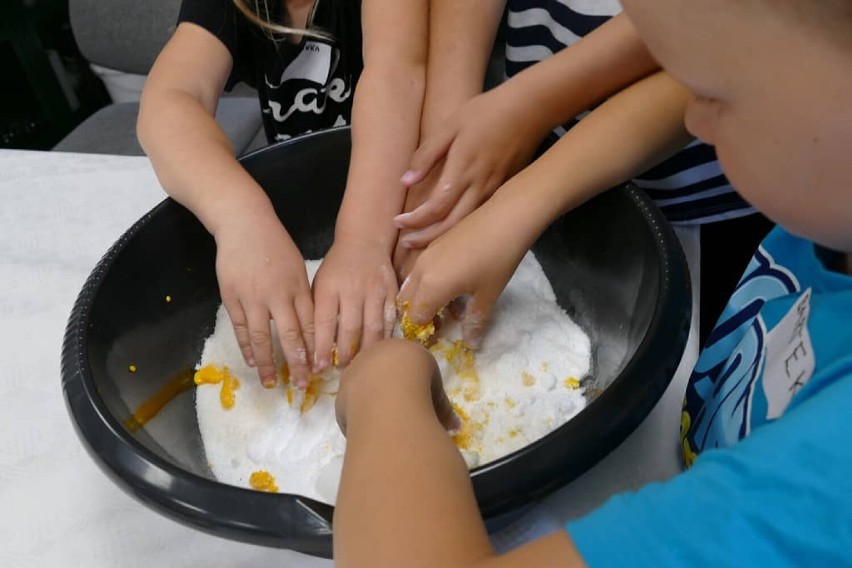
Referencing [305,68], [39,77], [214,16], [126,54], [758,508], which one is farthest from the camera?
[39,77]

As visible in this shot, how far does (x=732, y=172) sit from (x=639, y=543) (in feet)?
0.60

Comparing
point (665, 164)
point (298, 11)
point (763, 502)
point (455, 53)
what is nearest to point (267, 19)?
point (298, 11)

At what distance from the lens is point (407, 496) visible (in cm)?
34

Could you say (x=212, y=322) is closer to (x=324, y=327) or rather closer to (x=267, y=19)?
(x=324, y=327)

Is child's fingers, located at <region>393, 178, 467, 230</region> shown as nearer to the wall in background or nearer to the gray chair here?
the gray chair

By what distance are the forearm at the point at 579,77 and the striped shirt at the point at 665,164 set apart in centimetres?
3

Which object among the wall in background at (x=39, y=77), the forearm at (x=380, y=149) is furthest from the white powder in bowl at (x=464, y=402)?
the wall in background at (x=39, y=77)

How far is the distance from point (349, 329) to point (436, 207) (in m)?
0.13

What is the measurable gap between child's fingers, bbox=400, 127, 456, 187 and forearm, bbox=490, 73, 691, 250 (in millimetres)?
93

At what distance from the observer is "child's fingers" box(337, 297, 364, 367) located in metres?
0.56

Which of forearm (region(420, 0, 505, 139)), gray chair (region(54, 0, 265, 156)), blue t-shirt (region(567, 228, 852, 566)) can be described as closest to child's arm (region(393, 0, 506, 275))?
forearm (region(420, 0, 505, 139))

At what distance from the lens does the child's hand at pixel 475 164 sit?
1.99 feet

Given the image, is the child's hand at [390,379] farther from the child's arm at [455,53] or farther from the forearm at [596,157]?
the child's arm at [455,53]

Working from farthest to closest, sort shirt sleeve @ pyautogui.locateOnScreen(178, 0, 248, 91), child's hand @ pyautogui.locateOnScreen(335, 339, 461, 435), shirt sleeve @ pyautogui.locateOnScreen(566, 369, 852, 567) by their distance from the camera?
1. shirt sleeve @ pyautogui.locateOnScreen(178, 0, 248, 91)
2. child's hand @ pyautogui.locateOnScreen(335, 339, 461, 435)
3. shirt sleeve @ pyautogui.locateOnScreen(566, 369, 852, 567)
